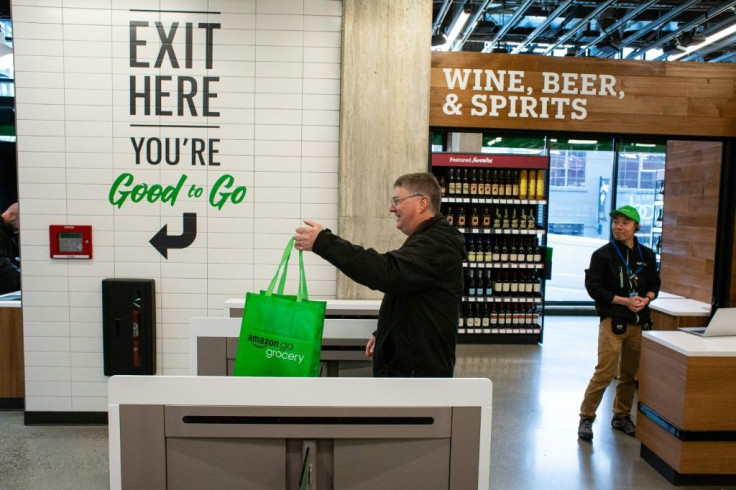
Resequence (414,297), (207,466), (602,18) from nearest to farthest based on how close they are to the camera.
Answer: (207,466) → (414,297) → (602,18)

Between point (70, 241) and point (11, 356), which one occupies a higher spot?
point (70, 241)

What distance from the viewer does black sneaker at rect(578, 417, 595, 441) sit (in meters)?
Answer: 4.43

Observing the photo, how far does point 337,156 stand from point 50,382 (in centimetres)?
293

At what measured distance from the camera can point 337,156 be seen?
14.7ft

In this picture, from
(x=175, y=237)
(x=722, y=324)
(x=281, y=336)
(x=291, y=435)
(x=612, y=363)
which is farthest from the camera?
Answer: (x=175, y=237)

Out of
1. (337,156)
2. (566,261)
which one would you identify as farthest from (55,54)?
(566,261)

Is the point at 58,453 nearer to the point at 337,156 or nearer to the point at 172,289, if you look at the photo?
the point at 172,289

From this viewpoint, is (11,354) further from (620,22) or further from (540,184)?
(620,22)

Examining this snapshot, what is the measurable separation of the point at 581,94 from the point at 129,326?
14.3ft

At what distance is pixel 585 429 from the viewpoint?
445 centimetres

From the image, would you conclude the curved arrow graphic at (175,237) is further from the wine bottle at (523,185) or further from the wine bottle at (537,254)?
the wine bottle at (537,254)

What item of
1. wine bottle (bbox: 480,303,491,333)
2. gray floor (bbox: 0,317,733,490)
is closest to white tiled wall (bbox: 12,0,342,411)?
gray floor (bbox: 0,317,733,490)

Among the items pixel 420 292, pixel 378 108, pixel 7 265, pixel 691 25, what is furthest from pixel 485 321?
pixel 420 292

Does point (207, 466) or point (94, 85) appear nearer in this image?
point (207, 466)
